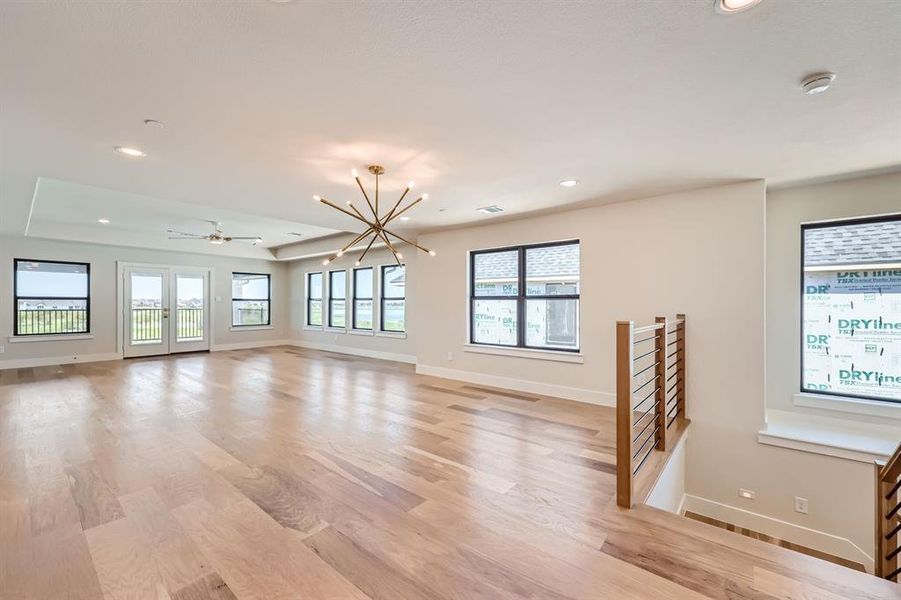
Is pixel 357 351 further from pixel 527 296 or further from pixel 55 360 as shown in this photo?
pixel 55 360

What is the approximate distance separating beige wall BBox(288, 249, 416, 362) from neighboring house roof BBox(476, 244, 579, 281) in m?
1.26

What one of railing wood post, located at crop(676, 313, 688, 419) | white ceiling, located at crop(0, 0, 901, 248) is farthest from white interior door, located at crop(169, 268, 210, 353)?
railing wood post, located at crop(676, 313, 688, 419)

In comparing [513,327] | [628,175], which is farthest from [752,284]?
[513,327]

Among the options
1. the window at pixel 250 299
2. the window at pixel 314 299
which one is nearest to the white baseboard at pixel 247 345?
the window at pixel 250 299

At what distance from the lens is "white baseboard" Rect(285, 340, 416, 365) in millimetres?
7751

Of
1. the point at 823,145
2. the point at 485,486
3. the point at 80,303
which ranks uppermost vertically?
the point at 823,145

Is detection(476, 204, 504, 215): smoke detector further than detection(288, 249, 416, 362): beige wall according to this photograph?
No

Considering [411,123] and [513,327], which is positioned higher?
[411,123]

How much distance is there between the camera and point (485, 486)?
8.35ft

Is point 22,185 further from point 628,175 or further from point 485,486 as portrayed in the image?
point 628,175

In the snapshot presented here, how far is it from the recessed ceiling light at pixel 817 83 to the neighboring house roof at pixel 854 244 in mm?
2360

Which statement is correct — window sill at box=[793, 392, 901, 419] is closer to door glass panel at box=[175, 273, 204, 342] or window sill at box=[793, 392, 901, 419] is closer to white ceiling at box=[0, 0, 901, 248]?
white ceiling at box=[0, 0, 901, 248]

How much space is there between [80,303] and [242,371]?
4.06 metres

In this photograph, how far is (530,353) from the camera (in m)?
5.18
